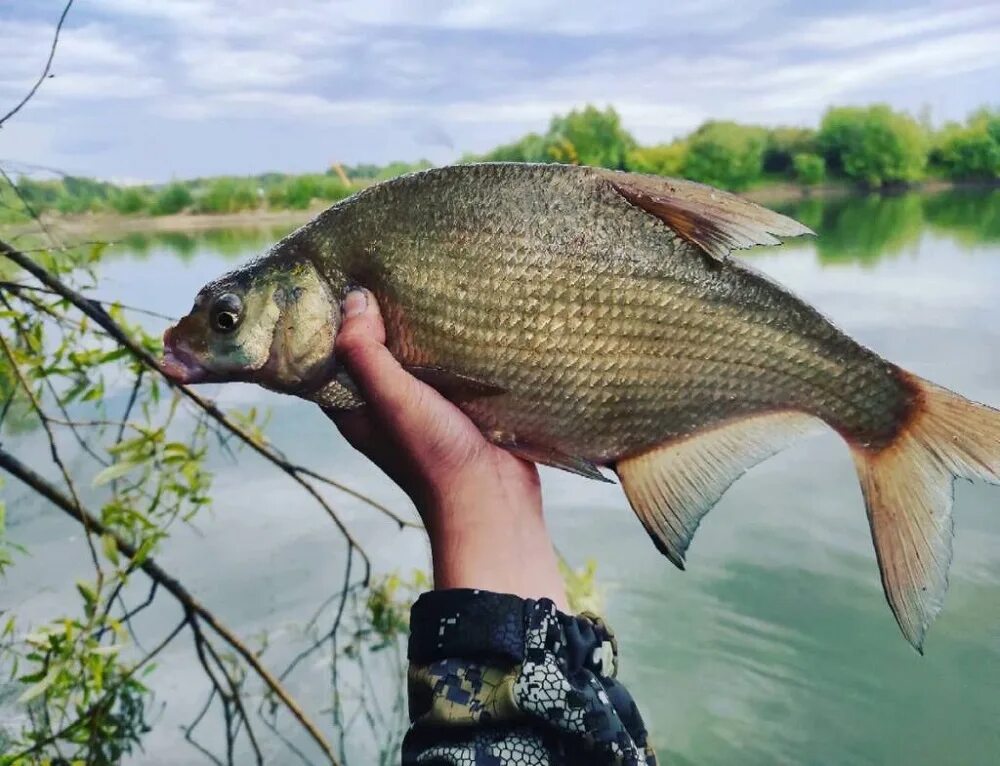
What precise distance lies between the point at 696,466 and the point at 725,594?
17.4ft

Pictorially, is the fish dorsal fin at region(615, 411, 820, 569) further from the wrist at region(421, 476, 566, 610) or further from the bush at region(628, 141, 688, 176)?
the bush at region(628, 141, 688, 176)

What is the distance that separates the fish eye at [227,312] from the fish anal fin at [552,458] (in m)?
0.41

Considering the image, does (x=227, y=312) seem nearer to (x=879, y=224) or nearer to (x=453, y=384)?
(x=453, y=384)

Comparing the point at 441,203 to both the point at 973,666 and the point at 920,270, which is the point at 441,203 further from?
the point at 920,270

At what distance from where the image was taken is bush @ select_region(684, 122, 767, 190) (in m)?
14.8

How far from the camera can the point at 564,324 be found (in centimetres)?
123

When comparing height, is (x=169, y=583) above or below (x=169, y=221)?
below

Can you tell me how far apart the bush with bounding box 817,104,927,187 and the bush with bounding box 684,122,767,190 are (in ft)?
11.2

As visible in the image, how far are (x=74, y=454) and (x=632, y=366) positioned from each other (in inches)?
258

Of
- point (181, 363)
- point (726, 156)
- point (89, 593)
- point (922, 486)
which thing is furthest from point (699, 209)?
point (726, 156)

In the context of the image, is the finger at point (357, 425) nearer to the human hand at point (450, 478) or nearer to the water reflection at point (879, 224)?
the human hand at point (450, 478)

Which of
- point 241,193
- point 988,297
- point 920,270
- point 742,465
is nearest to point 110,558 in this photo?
point 742,465

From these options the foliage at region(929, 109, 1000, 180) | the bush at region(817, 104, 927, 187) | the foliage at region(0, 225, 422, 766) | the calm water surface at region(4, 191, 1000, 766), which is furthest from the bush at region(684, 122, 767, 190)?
the foliage at region(0, 225, 422, 766)

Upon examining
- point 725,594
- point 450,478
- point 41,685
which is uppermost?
point 450,478
